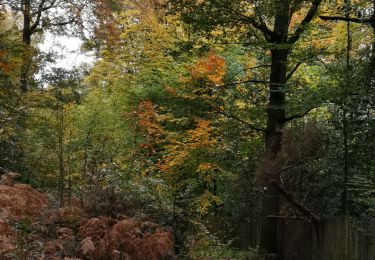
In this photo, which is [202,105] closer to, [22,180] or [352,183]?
[352,183]

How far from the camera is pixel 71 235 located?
7949mm

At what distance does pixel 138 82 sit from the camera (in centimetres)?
1688

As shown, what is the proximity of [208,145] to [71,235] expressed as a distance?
17.9 ft

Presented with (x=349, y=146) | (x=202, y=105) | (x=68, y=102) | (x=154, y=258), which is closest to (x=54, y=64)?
(x=68, y=102)

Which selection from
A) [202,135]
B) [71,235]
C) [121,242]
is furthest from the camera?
[202,135]

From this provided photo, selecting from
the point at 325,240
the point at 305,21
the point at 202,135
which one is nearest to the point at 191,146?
the point at 202,135

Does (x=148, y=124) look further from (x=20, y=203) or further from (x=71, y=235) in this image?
(x=71, y=235)

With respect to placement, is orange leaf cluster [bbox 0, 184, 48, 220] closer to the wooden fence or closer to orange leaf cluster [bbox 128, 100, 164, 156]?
orange leaf cluster [bbox 128, 100, 164, 156]

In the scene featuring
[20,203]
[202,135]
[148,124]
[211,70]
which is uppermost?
[211,70]

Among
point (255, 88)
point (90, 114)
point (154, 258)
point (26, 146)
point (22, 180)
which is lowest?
point (154, 258)

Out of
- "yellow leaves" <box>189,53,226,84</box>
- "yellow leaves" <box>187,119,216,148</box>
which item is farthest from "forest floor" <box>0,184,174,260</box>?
"yellow leaves" <box>189,53,226,84</box>

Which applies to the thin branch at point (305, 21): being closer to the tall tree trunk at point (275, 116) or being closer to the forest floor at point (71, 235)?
the tall tree trunk at point (275, 116)

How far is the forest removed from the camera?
799 cm

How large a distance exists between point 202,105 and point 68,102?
3.67 m
